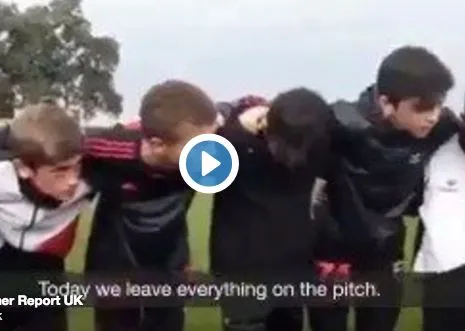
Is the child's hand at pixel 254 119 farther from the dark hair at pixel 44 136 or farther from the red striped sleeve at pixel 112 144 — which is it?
the dark hair at pixel 44 136

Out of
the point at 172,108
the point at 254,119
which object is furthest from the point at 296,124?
the point at 172,108

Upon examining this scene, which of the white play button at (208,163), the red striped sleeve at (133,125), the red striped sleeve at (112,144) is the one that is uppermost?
the red striped sleeve at (133,125)

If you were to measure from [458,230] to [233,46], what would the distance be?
0.93 metres

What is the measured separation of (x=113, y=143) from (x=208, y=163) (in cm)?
30

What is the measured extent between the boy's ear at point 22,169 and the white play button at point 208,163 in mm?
546

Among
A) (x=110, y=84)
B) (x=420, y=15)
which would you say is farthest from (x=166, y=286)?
(x=420, y=15)

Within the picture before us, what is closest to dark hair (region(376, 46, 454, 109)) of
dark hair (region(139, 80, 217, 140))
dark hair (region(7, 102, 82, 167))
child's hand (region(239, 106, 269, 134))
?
child's hand (region(239, 106, 269, 134))

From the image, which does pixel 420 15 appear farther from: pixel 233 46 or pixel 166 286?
pixel 166 286

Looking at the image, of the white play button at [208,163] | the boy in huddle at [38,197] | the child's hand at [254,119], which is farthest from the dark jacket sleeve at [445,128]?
the boy in huddle at [38,197]

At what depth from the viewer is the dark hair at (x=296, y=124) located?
17.3 ft

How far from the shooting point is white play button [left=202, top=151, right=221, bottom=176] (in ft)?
17.3

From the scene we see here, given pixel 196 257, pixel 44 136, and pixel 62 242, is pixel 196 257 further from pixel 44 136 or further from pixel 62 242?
pixel 44 136

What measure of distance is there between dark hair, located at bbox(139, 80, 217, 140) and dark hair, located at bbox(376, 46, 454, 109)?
55 cm

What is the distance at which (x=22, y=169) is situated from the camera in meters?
5.30
